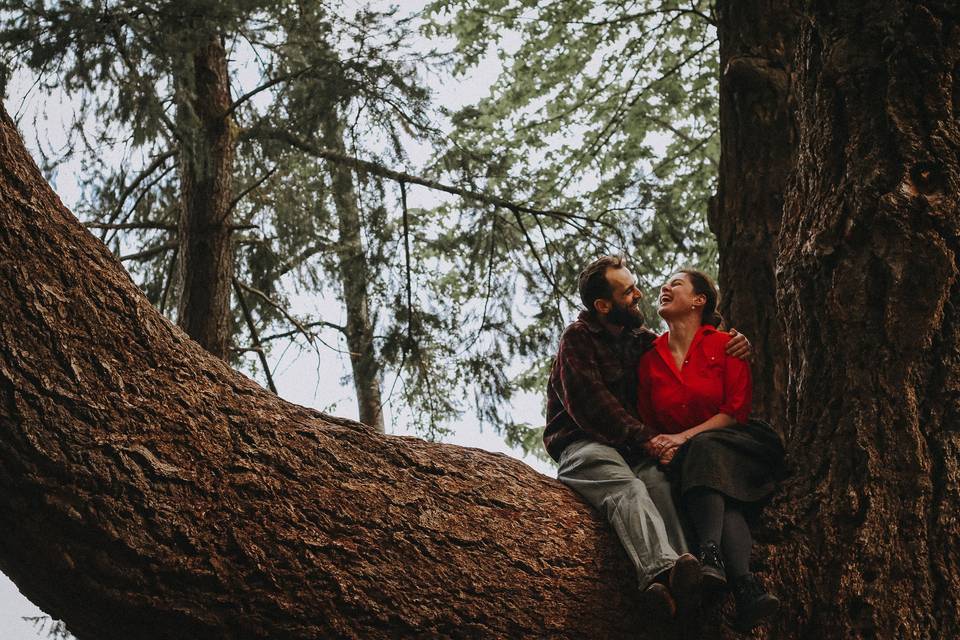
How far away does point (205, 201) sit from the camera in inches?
239

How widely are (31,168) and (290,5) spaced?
14.5ft

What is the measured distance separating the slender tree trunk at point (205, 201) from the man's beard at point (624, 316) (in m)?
2.98

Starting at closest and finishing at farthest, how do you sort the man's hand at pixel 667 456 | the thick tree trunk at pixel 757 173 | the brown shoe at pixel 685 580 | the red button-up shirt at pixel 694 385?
1. the brown shoe at pixel 685 580
2. the man's hand at pixel 667 456
3. the red button-up shirt at pixel 694 385
4. the thick tree trunk at pixel 757 173

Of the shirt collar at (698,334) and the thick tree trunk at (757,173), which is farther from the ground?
the thick tree trunk at (757,173)

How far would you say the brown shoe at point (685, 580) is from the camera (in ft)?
8.34

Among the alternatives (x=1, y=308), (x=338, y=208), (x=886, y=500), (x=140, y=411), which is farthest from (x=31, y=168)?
(x=338, y=208)

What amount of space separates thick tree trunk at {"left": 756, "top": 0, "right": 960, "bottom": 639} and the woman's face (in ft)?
1.73

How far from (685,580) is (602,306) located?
1.33 meters

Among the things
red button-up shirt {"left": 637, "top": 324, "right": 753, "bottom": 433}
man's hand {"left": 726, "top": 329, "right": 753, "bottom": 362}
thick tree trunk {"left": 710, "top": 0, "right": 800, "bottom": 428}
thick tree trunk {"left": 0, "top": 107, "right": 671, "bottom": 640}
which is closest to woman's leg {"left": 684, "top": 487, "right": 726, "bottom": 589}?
thick tree trunk {"left": 0, "top": 107, "right": 671, "bottom": 640}

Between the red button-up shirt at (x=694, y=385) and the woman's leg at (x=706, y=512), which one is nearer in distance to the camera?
the woman's leg at (x=706, y=512)

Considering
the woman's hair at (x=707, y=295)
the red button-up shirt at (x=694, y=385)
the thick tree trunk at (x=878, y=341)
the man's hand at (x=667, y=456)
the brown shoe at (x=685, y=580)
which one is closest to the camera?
the brown shoe at (x=685, y=580)

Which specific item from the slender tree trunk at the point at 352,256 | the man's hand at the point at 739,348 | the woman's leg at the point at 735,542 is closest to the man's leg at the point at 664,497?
the woman's leg at the point at 735,542

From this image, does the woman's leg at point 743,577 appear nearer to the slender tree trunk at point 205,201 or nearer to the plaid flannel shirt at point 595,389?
the plaid flannel shirt at point 595,389

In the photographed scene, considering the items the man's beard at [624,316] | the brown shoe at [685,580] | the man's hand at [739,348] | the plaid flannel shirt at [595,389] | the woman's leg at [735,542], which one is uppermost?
the man's beard at [624,316]
